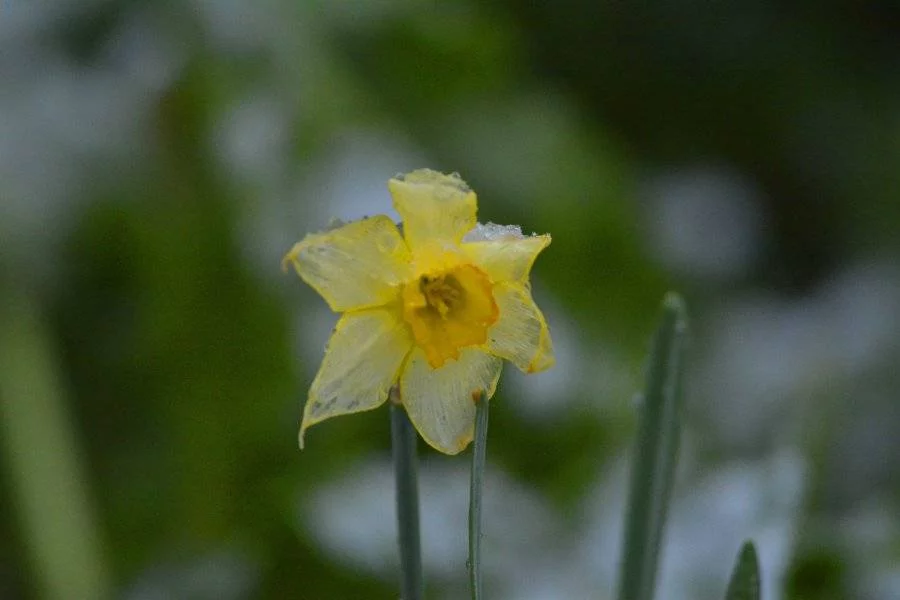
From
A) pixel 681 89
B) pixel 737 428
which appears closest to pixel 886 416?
pixel 737 428

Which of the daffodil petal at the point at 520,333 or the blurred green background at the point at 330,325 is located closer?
the daffodil petal at the point at 520,333

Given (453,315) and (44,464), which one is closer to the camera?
(453,315)

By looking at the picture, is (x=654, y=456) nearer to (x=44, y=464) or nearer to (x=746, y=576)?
(x=746, y=576)

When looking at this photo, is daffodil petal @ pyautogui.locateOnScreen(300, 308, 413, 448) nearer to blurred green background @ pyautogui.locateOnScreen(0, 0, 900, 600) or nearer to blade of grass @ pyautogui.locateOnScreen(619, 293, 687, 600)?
blade of grass @ pyautogui.locateOnScreen(619, 293, 687, 600)

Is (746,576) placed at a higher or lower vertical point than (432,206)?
lower

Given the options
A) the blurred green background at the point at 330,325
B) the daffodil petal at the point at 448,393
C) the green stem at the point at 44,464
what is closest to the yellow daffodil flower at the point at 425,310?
the daffodil petal at the point at 448,393

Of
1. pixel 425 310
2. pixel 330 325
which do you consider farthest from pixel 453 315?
pixel 330 325

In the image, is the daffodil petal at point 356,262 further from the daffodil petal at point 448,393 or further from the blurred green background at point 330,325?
the blurred green background at point 330,325
